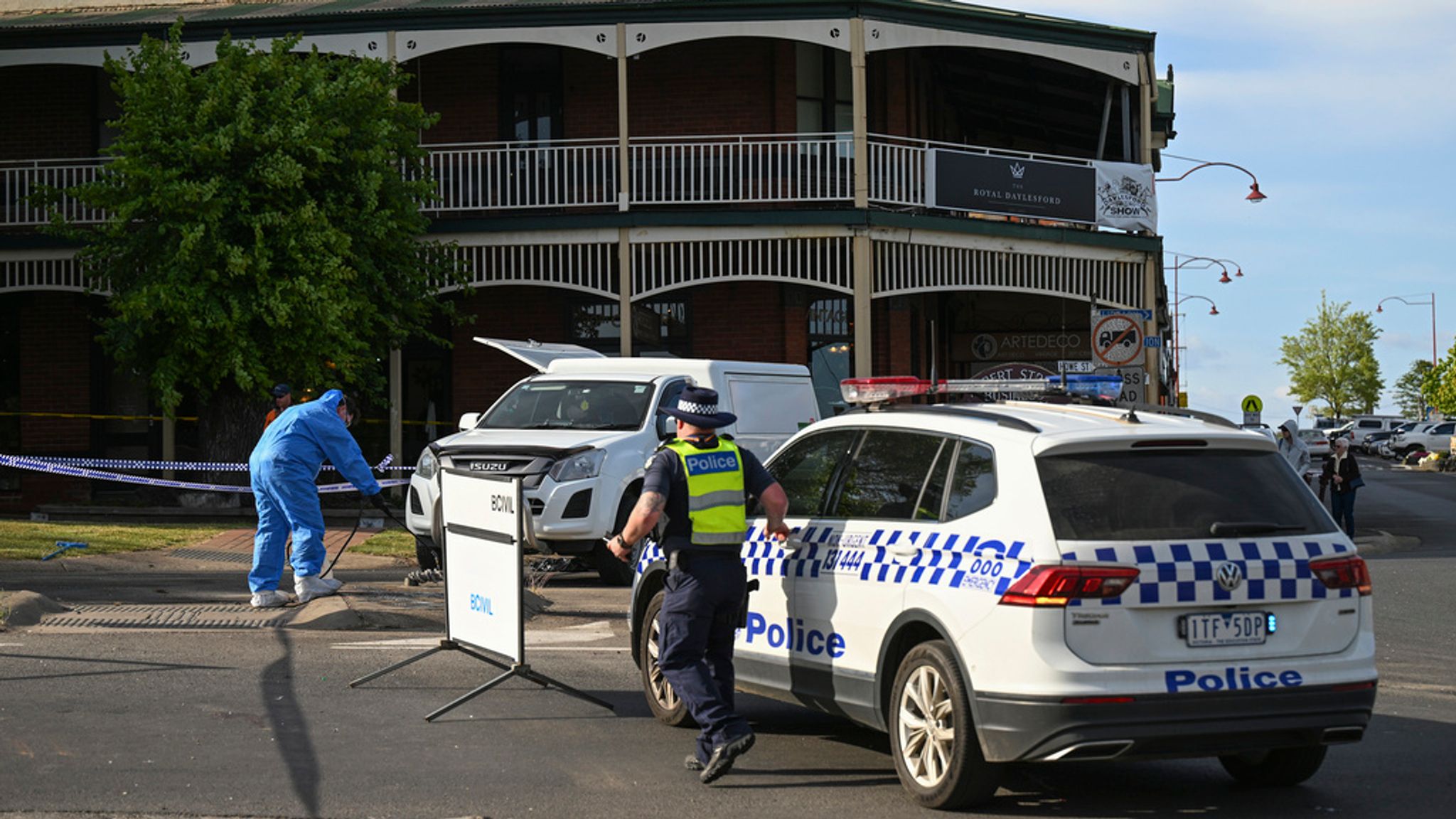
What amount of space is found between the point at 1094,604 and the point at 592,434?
29.0 feet

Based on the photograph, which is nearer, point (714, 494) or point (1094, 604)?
point (1094, 604)

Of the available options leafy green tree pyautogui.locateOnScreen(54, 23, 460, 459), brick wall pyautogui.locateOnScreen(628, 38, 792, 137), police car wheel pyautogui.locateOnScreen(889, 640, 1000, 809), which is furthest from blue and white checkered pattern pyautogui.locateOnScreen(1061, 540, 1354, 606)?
brick wall pyautogui.locateOnScreen(628, 38, 792, 137)

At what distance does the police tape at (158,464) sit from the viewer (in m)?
21.3

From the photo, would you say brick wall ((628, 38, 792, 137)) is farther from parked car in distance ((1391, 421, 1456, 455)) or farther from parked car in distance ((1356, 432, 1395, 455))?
parked car in distance ((1356, 432, 1395, 455))

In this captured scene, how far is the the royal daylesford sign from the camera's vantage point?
77.3 ft

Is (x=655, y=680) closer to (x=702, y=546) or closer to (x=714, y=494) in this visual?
(x=702, y=546)

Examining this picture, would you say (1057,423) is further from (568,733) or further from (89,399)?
(89,399)

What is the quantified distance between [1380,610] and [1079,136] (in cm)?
2010

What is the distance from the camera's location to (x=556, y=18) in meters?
23.0

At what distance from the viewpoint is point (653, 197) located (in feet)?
78.5

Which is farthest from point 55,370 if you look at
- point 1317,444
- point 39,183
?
point 1317,444

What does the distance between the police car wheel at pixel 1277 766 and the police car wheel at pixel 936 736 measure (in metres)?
1.31

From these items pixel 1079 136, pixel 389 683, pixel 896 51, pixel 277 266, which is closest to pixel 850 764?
pixel 389 683

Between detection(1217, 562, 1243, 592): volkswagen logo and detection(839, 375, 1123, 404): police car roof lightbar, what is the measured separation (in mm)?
2034
